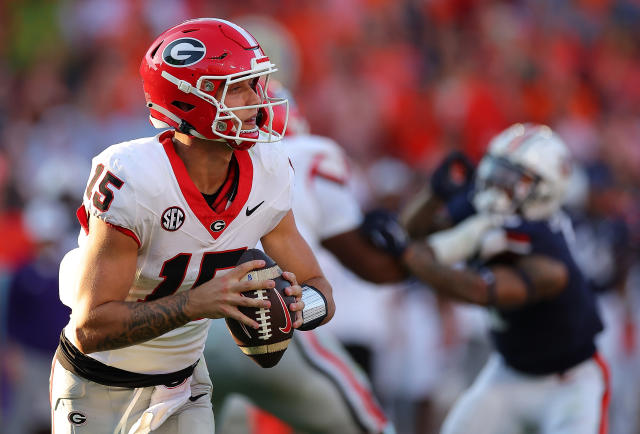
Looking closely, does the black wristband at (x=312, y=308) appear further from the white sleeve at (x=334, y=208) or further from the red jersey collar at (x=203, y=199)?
the white sleeve at (x=334, y=208)

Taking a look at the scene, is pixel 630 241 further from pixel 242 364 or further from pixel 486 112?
pixel 242 364

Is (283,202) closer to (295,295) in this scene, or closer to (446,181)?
(295,295)

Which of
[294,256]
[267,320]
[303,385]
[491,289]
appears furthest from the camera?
[491,289]

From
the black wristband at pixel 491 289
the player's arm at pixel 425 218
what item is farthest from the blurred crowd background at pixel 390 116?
the black wristband at pixel 491 289

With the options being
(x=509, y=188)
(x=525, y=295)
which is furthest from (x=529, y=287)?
(x=509, y=188)

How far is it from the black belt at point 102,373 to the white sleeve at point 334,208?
1521mm

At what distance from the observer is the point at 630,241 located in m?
8.23

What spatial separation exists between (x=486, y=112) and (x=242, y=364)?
5684mm

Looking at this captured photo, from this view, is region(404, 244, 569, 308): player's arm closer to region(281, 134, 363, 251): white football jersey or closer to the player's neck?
region(281, 134, 363, 251): white football jersey

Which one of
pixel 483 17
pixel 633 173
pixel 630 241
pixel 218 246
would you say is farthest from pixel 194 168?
pixel 483 17

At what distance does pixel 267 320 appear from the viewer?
2990mm

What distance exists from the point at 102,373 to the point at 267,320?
60 centimetres

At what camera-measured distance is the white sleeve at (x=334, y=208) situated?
4.64 m

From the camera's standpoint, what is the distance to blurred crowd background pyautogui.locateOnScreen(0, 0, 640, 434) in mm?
7219
